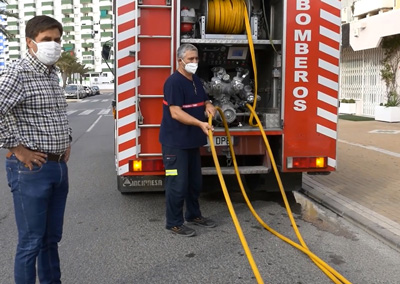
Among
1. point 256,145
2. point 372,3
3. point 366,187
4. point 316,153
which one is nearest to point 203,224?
point 256,145

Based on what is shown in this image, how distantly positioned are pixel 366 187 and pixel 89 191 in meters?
4.30

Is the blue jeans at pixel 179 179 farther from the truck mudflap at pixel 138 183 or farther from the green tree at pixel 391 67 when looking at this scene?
the green tree at pixel 391 67

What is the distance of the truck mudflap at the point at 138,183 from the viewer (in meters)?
5.58

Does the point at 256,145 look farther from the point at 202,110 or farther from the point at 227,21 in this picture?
the point at 227,21

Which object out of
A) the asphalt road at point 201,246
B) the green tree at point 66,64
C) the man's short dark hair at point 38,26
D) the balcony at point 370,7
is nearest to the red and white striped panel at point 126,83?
the asphalt road at point 201,246

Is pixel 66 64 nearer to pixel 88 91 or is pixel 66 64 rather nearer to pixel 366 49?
pixel 88 91

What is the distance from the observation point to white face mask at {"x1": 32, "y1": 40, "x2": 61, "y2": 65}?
2926mm

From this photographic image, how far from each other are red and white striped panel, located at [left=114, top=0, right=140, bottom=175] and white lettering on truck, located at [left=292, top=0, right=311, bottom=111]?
185 cm

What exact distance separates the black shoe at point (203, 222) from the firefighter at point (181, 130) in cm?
31

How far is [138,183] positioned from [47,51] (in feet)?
9.46

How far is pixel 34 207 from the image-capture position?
2973 millimetres

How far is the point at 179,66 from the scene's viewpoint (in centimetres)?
485

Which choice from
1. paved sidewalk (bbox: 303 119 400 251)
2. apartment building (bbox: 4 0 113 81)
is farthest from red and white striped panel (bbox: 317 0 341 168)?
apartment building (bbox: 4 0 113 81)

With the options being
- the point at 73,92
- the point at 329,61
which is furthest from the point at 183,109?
the point at 73,92
